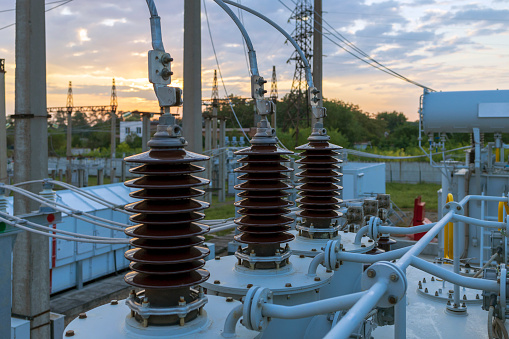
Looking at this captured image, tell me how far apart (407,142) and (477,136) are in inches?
1546

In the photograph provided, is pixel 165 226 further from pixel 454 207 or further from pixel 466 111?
pixel 466 111

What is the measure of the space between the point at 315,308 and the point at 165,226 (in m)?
0.83

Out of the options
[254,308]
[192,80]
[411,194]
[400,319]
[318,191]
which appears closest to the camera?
[254,308]

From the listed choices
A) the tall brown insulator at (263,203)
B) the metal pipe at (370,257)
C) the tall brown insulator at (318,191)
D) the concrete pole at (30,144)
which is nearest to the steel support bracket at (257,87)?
the tall brown insulator at (263,203)

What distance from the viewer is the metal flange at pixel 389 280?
5.04 ft

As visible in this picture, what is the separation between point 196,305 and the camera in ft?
7.04

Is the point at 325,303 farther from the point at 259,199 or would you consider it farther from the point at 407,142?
the point at 407,142

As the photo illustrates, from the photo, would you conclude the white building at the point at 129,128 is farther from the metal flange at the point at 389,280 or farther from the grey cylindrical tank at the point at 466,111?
the metal flange at the point at 389,280

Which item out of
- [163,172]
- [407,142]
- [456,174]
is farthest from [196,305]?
[407,142]

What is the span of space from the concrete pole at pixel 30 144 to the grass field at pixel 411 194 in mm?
21203

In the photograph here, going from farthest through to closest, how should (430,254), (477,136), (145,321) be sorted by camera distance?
(430,254) < (477,136) < (145,321)

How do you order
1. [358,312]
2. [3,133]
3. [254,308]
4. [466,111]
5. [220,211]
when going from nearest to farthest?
1. [358,312]
2. [254,308]
3. [466,111]
4. [3,133]
5. [220,211]

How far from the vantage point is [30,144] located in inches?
200

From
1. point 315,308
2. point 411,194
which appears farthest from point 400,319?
point 411,194
